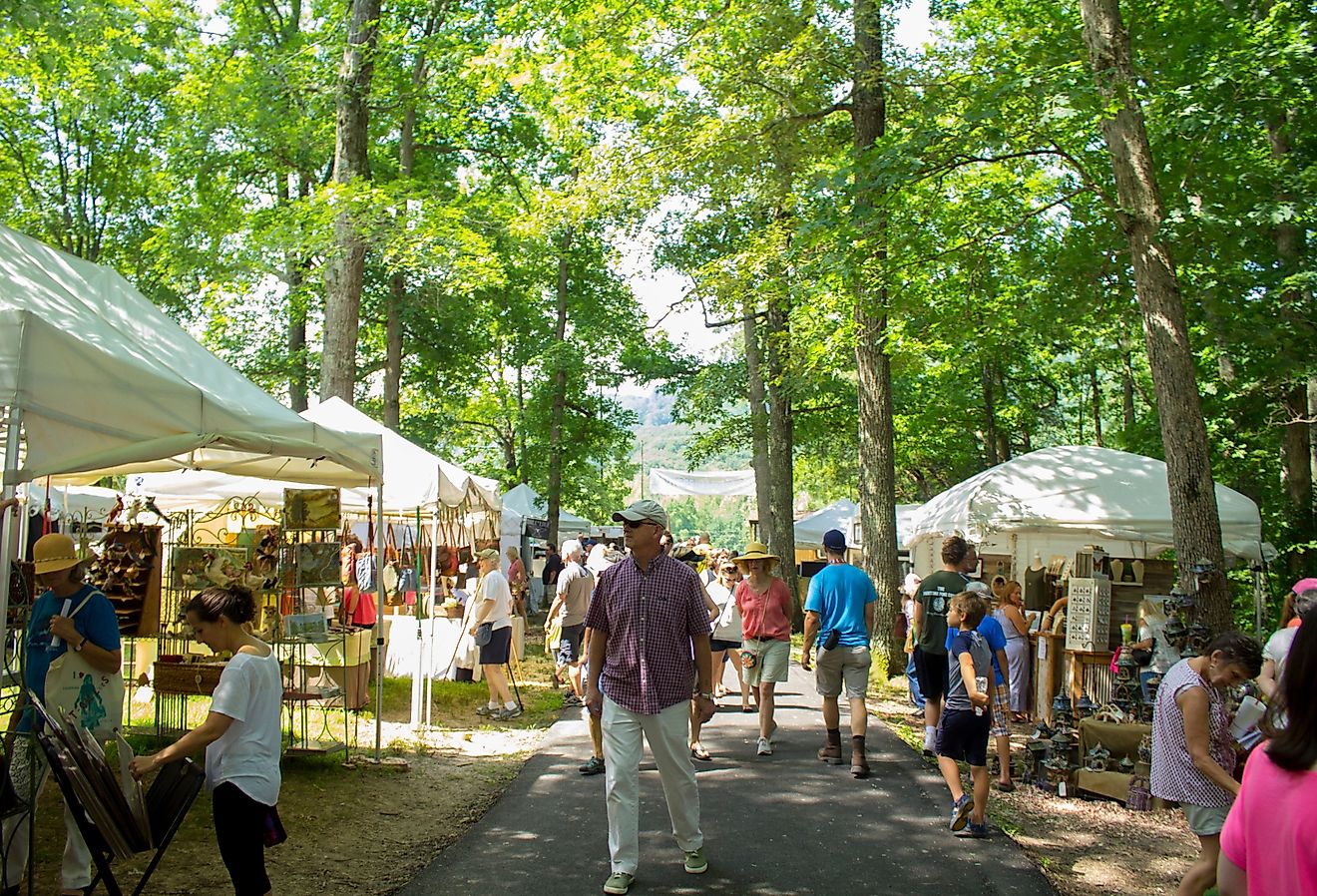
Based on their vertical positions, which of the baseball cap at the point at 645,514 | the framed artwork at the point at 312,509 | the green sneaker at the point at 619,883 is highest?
the framed artwork at the point at 312,509

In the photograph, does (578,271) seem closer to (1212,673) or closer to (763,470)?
(763,470)

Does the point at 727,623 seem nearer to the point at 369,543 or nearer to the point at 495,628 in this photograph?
the point at 495,628

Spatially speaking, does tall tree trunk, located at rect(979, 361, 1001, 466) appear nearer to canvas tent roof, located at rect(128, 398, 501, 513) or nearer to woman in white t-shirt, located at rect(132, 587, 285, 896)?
canvas tent roof, located at rect(128, 398, 501, 513)

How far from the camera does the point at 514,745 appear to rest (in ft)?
35.2

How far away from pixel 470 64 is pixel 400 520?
24.2 feet

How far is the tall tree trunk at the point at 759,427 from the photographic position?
87.5 ft

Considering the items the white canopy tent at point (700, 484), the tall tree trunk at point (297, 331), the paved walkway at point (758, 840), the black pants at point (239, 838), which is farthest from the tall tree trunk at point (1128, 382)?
the black pants at point (239, 838)

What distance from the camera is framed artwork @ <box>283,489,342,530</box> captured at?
982 cm

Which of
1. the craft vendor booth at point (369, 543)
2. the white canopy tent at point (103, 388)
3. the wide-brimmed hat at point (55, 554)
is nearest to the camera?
the white canopy tent at point (103, 388)

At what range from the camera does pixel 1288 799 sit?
7.85 ft

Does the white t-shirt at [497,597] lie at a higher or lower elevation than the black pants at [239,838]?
higher

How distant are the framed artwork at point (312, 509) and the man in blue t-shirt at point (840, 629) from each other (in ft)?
14.0

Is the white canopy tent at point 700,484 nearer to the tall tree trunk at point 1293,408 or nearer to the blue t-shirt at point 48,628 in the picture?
the tall tree trunk at point 1293,408

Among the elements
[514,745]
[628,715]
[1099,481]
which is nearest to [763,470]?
[1099,481]
